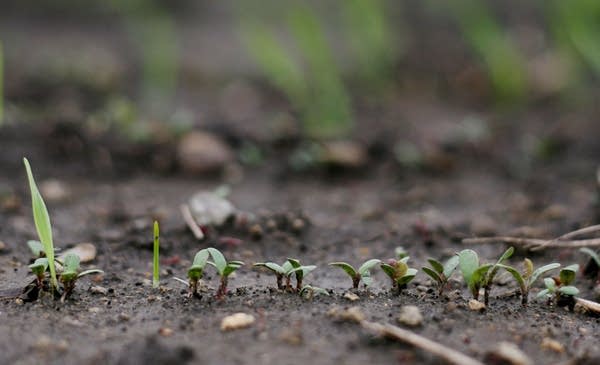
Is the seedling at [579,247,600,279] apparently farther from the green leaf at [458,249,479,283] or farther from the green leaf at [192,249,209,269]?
the green leaf at [192,249,209,269]

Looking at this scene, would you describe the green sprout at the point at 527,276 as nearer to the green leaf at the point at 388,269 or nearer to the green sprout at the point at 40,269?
the green leaf at the point at 388,269

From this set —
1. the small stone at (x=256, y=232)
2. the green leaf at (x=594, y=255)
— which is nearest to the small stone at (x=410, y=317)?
the green leaf at (x=594, y=255)

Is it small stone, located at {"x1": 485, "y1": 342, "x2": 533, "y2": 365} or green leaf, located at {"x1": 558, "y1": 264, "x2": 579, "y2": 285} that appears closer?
small stone, located at {"x1": 485, "y1": 342, "x2": 533, "y2": 365}

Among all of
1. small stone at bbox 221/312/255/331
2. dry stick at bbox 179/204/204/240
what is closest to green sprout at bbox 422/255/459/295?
small stone at bbox 221/312/255/331

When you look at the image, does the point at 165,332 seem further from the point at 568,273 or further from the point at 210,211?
the point at 568,273

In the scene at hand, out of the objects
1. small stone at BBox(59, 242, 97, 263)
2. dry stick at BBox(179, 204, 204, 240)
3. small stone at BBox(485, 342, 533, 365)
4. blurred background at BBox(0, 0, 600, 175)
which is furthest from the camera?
blurred background at BBox(0, 0, 600, 175)

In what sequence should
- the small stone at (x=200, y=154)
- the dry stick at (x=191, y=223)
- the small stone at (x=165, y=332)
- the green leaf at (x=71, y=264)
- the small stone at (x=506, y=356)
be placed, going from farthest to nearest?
1. the small stone at (x=200, y=154)
2. the dry stick at (x=191, y=223)
3. the green leaf at (x=71, y=264)
4. the small stone at (x=165, y=332)
5. the small stone at (x=506, y=356)

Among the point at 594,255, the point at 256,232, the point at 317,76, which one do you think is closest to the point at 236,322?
the point at 256,232
